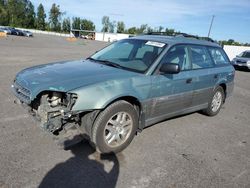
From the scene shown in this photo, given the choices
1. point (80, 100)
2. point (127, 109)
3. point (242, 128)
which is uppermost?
point (80, 100)

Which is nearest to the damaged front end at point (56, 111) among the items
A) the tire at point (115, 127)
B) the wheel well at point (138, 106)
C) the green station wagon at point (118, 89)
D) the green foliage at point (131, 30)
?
the green station wagon at point (118, 89)

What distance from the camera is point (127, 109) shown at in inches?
144

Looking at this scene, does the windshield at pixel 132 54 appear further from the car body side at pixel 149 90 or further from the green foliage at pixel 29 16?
the green foliage at pixel 29 16

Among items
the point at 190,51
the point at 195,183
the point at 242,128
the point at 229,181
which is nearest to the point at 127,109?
the point at 195,183

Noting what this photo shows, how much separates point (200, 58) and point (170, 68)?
151 centimetres

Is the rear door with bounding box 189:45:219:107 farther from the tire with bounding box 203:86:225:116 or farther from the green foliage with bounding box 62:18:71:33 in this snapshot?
the green foliage with bounding box 62:18:71:33

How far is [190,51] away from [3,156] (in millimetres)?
3749

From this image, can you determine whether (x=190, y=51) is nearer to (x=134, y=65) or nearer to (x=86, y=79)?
(x=134, y=65)

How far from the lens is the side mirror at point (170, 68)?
12.8ft

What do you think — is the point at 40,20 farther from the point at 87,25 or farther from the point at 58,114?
the point at 58,114

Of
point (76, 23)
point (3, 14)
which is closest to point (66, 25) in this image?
point (76, 23)

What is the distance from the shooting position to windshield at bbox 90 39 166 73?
412cm

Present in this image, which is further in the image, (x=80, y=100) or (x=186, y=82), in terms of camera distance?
(x=186, y=82)

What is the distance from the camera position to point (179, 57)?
4555 mm
